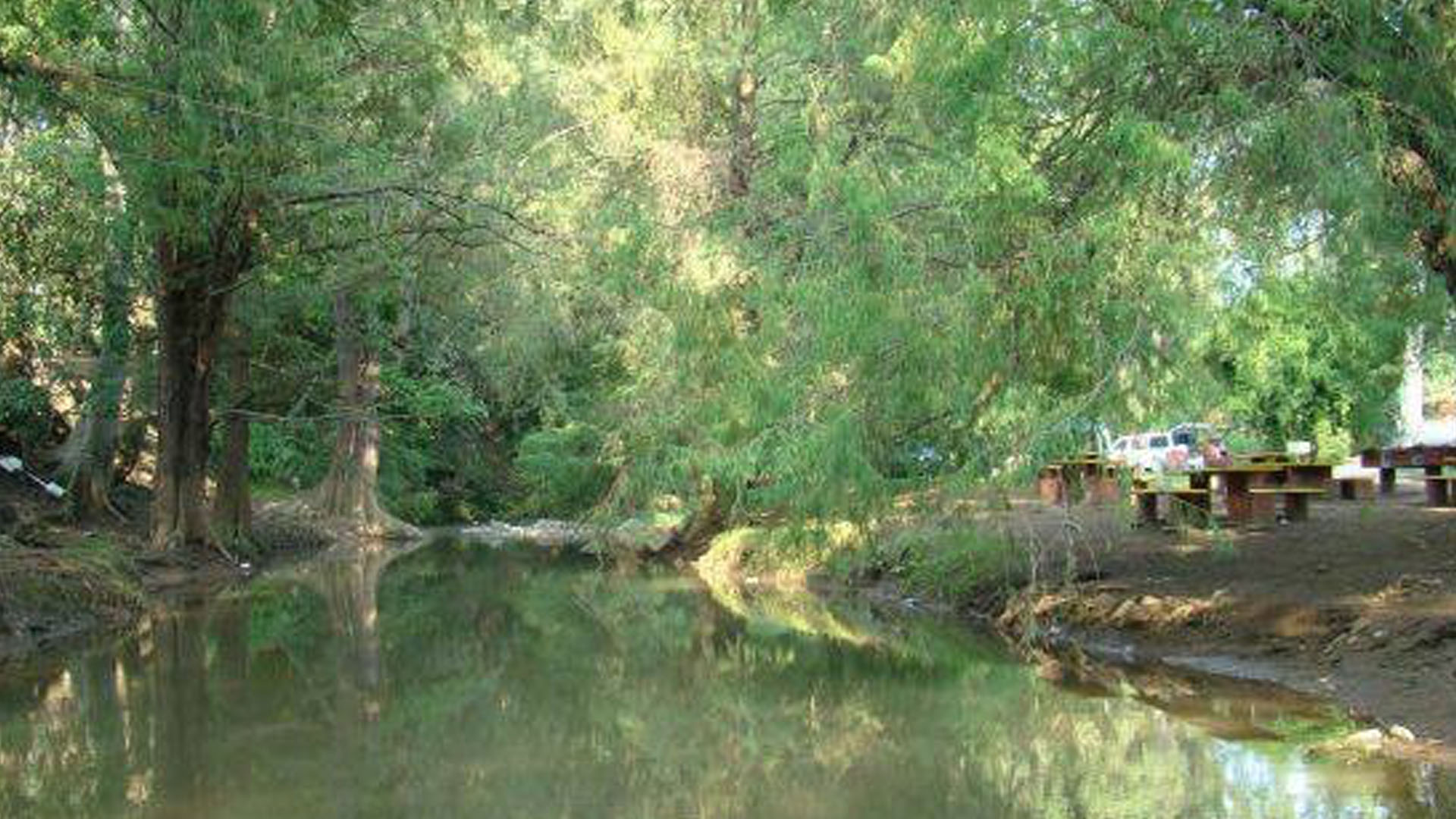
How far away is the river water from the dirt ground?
616mm

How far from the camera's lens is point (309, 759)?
9906 millimetres

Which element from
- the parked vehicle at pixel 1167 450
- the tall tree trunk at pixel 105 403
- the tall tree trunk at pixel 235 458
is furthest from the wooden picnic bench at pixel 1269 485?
the tall tree trunk at pixel 235 458

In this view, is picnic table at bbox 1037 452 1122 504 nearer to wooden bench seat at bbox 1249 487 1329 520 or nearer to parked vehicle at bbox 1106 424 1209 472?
wooden bench seat at bbox 1249 487 1329 520

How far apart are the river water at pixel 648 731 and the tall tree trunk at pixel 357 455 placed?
14.4 meters

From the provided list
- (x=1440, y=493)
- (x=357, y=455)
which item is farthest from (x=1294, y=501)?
(x=357, y=455)

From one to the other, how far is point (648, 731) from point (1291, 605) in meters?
5.36

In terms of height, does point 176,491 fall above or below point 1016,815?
above

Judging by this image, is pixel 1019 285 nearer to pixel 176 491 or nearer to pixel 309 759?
pixel 309 759

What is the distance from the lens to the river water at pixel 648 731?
8.54 m

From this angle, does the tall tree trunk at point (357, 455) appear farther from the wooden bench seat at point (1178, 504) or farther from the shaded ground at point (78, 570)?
the wooden bench seat at point (1178, 504)

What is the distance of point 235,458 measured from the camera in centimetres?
2622

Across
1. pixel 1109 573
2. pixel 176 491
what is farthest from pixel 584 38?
pixel 1109 573

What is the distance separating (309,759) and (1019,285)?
5.47 meters

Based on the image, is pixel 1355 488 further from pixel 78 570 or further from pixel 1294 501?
pixel 78 570
